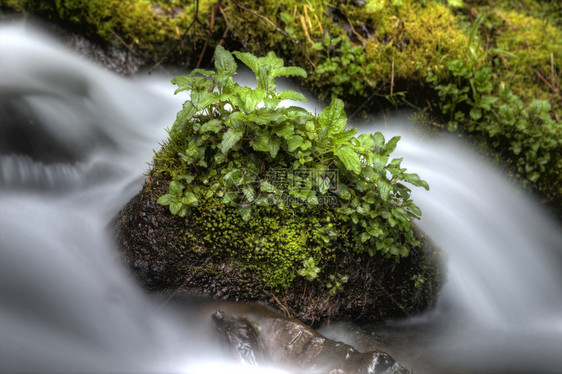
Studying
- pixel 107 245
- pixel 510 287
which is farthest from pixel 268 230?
pixel 510 287

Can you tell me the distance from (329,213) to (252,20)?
2238mm

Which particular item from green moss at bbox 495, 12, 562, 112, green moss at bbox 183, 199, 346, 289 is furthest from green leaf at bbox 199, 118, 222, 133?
green moss at bbox 495, 12, 562, 112

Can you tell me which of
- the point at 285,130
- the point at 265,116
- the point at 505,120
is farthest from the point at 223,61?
the point at 505,120

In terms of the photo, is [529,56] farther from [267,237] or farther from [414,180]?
[267,237]

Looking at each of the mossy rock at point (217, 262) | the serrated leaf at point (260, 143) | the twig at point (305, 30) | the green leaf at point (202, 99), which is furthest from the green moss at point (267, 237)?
the twig at point (305, 30)

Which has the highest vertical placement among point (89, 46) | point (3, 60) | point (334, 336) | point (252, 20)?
point (252, 20)

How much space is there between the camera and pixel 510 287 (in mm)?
3305

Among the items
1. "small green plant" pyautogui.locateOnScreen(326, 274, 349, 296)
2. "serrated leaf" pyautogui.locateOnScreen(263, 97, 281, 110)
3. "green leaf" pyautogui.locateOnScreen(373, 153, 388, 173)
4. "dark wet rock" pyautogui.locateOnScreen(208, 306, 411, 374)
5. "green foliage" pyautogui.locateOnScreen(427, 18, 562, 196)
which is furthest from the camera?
"green foliage" pyautogui.locateOnScreen(427, 18, 562, 196)

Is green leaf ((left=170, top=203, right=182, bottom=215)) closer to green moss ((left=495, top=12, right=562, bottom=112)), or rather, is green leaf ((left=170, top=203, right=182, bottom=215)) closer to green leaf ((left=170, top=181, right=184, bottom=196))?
green leaf ((left=170, top=181, right=184, bottom=196))

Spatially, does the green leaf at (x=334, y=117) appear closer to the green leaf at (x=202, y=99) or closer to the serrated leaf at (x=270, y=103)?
the serrated leaf at (x=270, y=103)

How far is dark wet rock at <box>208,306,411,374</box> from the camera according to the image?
2.18 metres

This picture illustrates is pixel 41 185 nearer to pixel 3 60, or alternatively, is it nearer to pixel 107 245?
pixel 107 245

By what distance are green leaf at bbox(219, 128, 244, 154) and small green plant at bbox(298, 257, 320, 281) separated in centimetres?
93

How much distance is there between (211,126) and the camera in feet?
8.18
